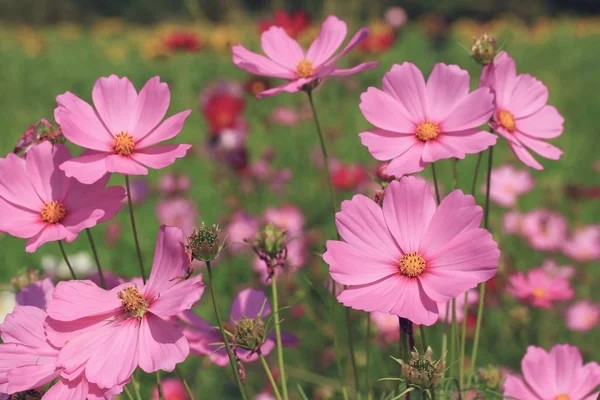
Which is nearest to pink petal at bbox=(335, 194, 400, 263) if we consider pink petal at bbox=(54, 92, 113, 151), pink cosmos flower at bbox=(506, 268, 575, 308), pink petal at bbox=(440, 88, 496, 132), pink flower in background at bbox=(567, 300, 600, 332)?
pink petal at bbox=(440, 88, 496, 132)

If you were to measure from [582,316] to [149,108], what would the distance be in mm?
1111

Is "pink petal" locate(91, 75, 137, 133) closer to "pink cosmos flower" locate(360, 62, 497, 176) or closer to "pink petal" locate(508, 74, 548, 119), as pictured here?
"pink cosmos flower" locate(360, 62, 497, 176)

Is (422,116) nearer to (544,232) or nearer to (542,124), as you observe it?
(542,124)

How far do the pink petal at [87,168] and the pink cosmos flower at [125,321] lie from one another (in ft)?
0.23

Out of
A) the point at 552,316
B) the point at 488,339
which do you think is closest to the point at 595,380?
the point at 488,339

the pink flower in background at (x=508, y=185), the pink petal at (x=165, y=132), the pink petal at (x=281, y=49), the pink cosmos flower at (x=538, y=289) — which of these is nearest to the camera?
the pink petal at (x=165, y=132)

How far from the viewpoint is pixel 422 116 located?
1.91 feet

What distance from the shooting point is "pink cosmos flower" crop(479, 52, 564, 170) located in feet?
1.95

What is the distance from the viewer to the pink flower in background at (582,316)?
1302 mm

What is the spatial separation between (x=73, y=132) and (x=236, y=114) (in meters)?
1.31

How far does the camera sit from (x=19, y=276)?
0.69 m

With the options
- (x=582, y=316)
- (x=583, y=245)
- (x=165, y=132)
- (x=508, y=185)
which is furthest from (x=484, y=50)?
(x=508, y=185)

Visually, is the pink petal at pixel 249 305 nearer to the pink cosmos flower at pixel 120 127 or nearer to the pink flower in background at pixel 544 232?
the pink cosmos flower at pixel 120 127

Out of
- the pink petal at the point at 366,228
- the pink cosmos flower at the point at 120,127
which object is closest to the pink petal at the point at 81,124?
the pink cosmos flower at the point at 120,127
